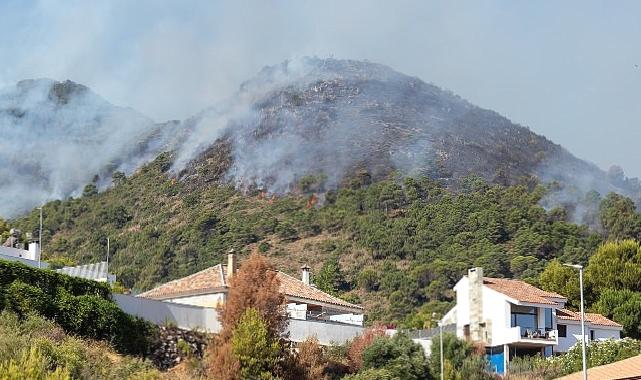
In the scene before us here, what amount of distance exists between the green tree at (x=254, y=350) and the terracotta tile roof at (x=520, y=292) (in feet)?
72.8

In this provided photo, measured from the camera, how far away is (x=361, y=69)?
193875 mm

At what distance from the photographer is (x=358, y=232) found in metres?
117

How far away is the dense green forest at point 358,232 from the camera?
101 metres

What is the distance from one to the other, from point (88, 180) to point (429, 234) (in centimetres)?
6601

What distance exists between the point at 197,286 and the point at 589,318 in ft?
81.6

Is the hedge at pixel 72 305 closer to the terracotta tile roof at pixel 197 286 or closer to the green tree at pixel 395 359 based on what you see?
the terracotta tile roof at pixel 197 286

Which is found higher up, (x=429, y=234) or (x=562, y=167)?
(x=562, y=167)

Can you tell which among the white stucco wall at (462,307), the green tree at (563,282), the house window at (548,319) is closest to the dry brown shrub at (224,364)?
the white stucco wall at (462,307)

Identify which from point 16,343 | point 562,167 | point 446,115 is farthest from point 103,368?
Answer: point 446,115

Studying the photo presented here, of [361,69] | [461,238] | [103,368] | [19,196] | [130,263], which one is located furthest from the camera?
[361,69]

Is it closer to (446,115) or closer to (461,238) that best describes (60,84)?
(446,115)

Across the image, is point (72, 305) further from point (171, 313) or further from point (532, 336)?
point (532, 336)

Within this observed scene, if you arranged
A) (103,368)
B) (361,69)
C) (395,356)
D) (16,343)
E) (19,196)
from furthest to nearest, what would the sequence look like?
(361,69) → (19,196) → (395,356) → (103,368) → (16,343)

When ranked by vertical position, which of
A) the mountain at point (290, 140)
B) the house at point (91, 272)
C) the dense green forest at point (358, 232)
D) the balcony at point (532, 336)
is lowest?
the balcony at point (532, 336)
